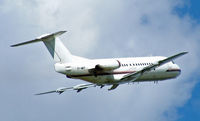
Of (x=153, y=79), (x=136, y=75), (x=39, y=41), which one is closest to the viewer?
(x=39, y=41)

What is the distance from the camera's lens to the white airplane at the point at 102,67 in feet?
218

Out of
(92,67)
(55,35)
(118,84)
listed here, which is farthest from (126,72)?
(55,35)

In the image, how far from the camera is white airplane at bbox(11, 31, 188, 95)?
66438mm

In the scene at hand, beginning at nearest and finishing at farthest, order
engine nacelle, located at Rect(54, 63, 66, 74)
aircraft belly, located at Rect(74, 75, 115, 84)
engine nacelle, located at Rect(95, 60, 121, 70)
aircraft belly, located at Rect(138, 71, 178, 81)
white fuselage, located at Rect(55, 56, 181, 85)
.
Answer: engine nacelle, located at Rect(54, 63, 66, 74) < white fuselage, located at Rect(55, 56, 181, 85) < engine nacelle, located at Rect(95, 60, 121, 70) < aircraft belly, located at Rect(74, 75, 115, 84) < aircraft belly, located at Rect(138, 71, 178, 81)

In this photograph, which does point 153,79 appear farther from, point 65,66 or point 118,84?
point 65,66

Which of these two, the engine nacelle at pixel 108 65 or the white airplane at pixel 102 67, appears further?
the engine nacelle at pixel 108 65

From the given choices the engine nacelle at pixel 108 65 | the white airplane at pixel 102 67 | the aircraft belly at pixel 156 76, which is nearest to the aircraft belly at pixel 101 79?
the white airplane at pixel 102 67

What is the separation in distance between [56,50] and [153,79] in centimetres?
1385

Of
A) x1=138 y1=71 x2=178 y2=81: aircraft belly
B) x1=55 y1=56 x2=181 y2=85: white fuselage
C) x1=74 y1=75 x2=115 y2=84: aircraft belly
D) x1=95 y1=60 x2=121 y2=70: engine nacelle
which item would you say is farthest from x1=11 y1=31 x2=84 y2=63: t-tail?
x1=138 y1=71 x2=178 y2=81: aircraft belly

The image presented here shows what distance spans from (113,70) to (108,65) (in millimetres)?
2872

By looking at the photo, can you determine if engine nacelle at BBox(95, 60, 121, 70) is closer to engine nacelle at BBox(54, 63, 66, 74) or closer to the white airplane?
the white airplane

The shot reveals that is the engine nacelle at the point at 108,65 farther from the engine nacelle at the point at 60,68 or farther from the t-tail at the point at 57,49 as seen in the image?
the engine nacelle at the point at 60,68

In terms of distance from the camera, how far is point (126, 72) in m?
72.1

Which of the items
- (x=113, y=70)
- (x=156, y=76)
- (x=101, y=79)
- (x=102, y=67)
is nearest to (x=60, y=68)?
(x=102, y=67)
